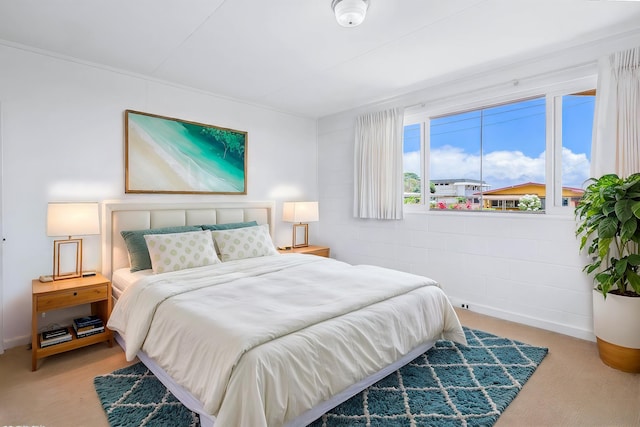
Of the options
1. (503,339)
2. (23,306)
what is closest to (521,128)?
(503,339)

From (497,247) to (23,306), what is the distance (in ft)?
14.3

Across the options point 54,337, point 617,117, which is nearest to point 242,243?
point 54,337

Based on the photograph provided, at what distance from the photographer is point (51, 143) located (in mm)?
2879

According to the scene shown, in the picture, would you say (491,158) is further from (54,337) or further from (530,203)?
(54,337)

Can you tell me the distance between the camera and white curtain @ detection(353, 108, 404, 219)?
13.4 feet

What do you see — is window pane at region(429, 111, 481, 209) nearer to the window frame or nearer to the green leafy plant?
the window frame

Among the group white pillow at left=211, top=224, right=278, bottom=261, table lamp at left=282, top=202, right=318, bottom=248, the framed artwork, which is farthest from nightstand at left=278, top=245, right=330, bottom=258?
the framed artwork

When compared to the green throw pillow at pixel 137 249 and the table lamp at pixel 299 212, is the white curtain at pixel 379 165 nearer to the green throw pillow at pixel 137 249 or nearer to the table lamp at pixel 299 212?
the table lamp at pixel 299 212

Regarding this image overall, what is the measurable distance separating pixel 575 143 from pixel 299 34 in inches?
103

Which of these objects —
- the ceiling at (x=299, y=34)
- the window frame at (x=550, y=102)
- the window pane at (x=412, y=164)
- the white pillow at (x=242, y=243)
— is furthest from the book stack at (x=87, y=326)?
the window frame at (x=550, y=102)

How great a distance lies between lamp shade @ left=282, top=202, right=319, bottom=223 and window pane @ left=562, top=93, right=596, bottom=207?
275cm

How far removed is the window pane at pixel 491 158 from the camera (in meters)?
3.25

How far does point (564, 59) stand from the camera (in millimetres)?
2898

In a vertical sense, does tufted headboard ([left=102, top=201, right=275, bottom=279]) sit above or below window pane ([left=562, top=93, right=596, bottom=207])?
below
